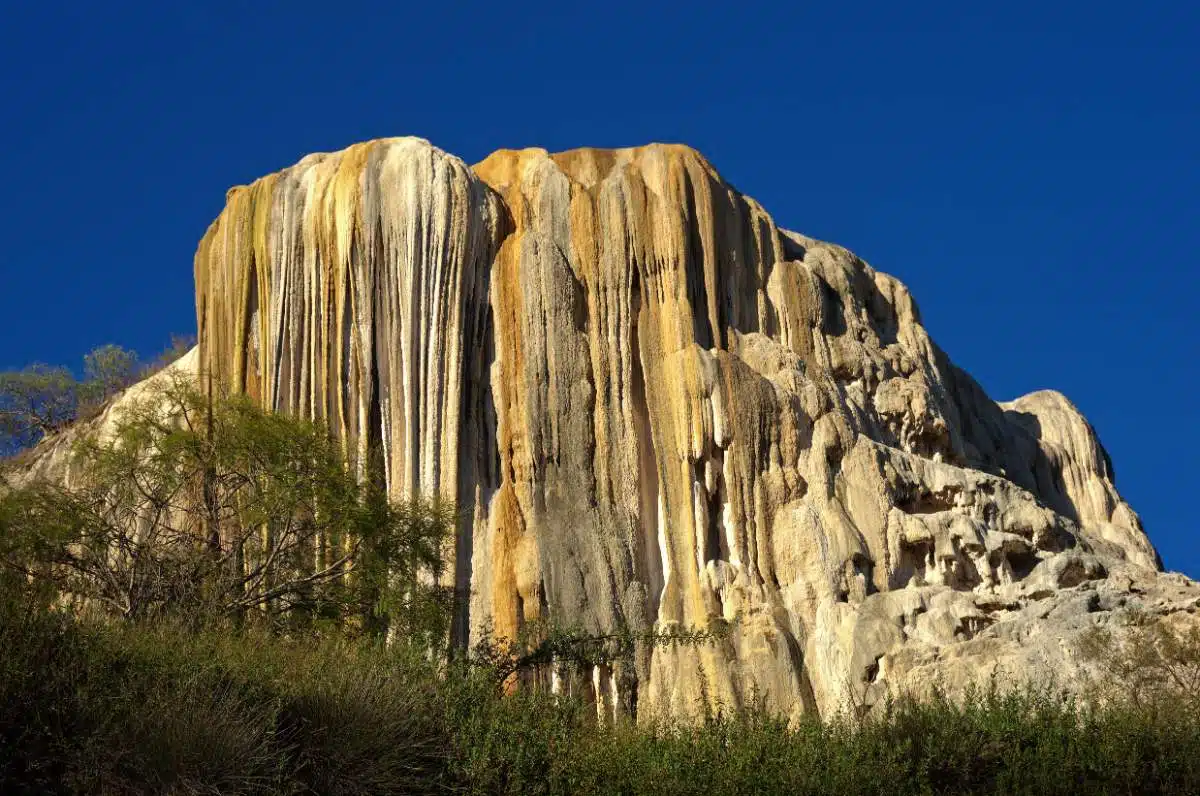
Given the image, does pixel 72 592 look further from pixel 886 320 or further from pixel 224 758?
pixel 886 320

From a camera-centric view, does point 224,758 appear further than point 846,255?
No

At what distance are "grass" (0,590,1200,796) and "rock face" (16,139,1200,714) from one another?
613 centimetres

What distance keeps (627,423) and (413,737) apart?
13.2 metres

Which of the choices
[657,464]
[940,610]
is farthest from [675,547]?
[940,610]

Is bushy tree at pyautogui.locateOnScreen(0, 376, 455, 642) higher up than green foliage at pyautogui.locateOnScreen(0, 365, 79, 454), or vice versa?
green foliage at pyautogui.locateOnScreen(0, 365, 79, 454)

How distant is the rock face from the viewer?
3638 centimetres

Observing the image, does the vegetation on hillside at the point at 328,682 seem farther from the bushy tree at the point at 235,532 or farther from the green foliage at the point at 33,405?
the green foliage at the point at 33,405

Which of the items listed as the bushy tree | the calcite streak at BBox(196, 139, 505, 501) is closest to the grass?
the bushy tree

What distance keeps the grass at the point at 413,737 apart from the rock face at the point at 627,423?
241 inches

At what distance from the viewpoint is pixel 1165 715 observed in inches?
1119

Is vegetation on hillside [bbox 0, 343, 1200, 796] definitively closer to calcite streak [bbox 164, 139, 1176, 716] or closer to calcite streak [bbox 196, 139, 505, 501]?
calcite streak [bbox 164, 139, 1176, 716]

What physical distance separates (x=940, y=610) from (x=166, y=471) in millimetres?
13849

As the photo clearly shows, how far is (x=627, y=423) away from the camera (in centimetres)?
3897

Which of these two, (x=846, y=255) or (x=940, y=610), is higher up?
(x=846, y=255)
